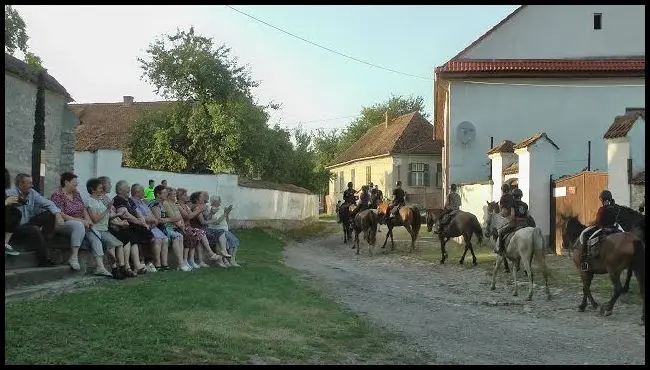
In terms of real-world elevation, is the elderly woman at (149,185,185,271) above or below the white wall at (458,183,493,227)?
below

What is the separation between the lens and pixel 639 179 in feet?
50.6

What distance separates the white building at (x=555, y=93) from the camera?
1101 inches

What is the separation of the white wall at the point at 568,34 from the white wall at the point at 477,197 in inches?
246

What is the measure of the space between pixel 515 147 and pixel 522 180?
0.97 meters

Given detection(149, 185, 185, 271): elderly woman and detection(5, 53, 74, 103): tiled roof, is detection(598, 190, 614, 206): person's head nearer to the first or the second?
detection(149, 185, 185, 271): elderly woman

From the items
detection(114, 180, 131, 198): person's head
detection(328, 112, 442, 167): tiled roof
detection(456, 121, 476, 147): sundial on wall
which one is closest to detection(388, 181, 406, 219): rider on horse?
detection(456, 121, 476, 147): sundial on wall

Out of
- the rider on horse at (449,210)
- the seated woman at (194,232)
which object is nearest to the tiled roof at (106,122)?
the rider on horse at (449,210)

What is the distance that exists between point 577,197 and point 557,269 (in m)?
2.49

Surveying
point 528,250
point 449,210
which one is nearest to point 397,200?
point 449,210

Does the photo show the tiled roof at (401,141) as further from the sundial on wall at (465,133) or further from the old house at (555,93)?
the sundial on wall at (465,133)

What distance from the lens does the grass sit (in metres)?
6.61

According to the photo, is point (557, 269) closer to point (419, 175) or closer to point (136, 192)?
point (136, 192)

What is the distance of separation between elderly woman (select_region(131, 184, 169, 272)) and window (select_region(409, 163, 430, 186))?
4014 cm
